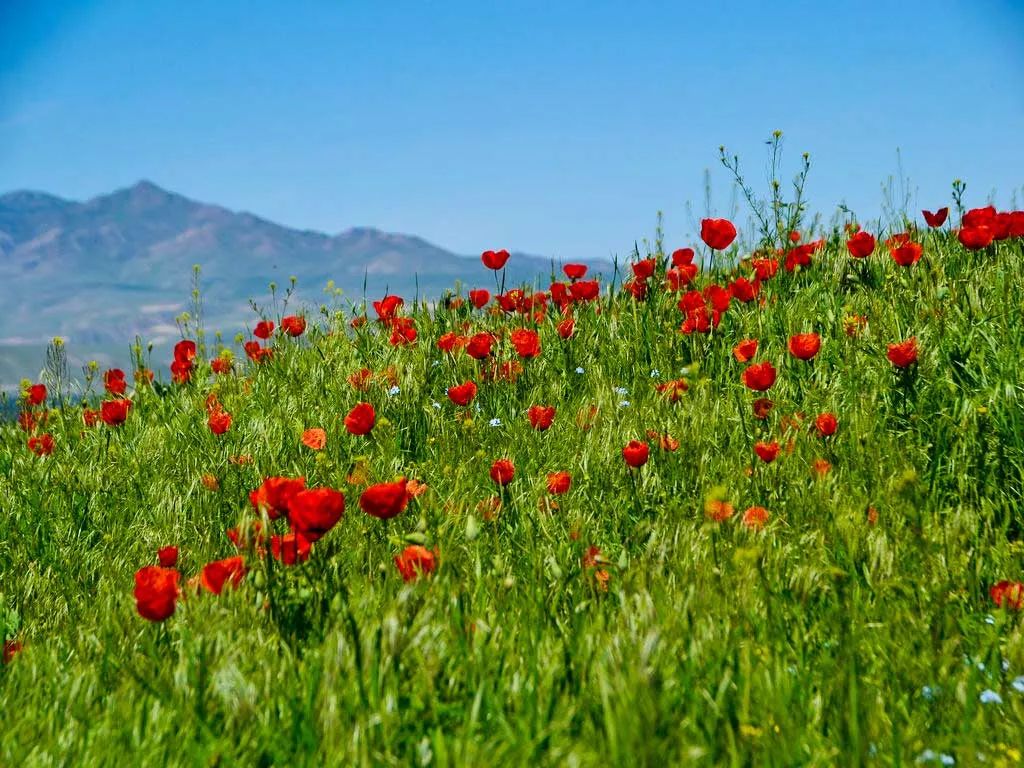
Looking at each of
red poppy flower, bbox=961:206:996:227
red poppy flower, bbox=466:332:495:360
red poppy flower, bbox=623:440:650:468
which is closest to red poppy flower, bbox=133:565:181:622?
red poppy flower, bbox=623:440:650:468

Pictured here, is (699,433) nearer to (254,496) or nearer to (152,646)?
(254,496)

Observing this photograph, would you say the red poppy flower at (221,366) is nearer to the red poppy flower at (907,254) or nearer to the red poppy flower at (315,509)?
the red poppy flower at (315,509)

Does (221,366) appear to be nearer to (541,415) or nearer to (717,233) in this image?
(541,415)

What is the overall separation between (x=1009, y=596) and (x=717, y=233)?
309 cm

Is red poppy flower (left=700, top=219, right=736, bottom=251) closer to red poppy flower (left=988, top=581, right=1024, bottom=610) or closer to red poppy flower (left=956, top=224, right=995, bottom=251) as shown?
red poppy flower (left=956, top=224, right=995, bottom=251)

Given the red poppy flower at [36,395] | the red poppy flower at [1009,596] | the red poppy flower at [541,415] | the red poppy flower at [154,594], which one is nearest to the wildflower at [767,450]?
the red poppy flower at [1009,596]

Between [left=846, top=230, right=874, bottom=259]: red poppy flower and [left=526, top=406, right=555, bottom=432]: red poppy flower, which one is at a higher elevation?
[left=846, top=230, right=874, bottom=259]: red poppy flower

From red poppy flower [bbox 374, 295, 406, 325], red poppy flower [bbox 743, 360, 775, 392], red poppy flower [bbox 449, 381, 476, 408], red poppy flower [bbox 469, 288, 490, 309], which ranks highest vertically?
red poppy flower [bbox 469, 288, 490, 309]

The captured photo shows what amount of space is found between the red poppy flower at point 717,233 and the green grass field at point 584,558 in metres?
0.35

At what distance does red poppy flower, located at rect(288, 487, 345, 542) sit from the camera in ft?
7.14

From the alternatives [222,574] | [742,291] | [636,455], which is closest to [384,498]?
[222,574]

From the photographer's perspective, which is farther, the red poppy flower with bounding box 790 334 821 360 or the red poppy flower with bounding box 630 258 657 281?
the red poppy flower with bounding box 630 258 657 281

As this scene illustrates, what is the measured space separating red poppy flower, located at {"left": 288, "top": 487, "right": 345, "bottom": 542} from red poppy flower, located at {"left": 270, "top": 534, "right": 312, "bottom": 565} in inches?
4.3

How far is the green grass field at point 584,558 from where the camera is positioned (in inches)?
70.8
